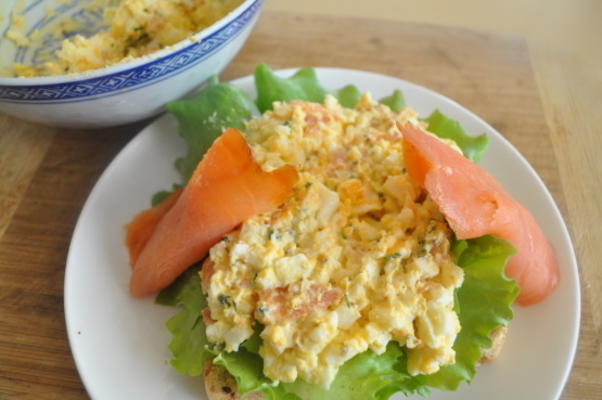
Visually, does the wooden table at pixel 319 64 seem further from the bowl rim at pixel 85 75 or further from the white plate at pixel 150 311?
the bowl rim at pixel 85 75

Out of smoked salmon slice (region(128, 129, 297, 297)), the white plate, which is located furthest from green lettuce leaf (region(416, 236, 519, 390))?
smoked salmon slice (region(128, 129, 297, 297))

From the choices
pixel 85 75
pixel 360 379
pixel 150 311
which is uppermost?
pixel 85 75

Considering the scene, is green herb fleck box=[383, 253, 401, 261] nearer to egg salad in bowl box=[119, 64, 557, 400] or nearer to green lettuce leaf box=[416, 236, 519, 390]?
egg salad in bowl box=[119, 64, 557, 400]

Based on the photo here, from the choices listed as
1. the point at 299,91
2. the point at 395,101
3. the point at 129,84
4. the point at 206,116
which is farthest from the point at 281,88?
the point at 129,84

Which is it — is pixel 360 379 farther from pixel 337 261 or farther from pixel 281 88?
pixel 281 88

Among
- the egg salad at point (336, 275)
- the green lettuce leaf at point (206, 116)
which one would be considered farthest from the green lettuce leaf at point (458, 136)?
the green lettuce leaf at point (206, 116)

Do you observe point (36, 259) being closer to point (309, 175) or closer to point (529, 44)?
point (309, 175)

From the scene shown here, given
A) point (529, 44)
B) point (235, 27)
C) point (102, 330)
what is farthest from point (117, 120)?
point (529, 44)
